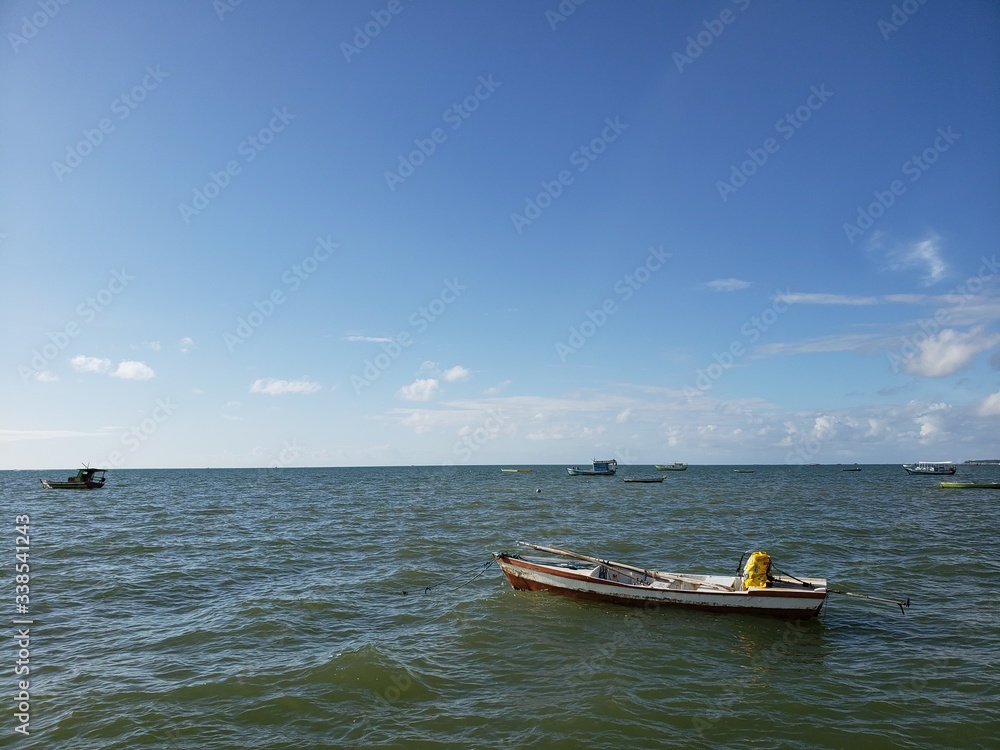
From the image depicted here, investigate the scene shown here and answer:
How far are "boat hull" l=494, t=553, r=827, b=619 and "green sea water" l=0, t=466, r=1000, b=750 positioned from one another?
40 cm

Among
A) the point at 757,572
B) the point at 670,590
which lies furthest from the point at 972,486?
the point at 670,590

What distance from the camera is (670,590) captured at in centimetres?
1702

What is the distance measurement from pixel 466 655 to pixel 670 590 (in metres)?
6.85

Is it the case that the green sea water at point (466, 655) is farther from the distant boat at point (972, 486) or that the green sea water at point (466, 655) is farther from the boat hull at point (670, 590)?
the distant boat at point (972, 486)

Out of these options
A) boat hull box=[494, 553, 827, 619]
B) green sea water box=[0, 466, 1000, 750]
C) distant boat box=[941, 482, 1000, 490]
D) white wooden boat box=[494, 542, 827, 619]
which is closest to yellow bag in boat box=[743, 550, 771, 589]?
white wooden boat box=[494, 542, 827, 619]

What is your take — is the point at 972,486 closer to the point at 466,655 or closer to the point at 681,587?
the point at 681,587

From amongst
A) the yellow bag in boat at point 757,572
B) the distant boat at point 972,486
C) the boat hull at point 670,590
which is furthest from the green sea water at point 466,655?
the distant boat at point 972,486

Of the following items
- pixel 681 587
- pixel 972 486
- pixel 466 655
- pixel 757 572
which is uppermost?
pixel 757 572

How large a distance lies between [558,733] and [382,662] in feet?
16.1

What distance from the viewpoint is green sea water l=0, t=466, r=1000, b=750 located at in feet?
34.0

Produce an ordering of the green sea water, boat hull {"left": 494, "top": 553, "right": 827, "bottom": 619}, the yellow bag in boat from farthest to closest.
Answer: the yellow bag in boat → boat hull {"left": 494, "top": 553, "right": 827, "bottom": 619} → the green sea water

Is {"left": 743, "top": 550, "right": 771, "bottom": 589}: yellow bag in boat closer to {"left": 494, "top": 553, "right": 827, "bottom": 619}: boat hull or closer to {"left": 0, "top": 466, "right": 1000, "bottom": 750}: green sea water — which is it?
{"left": 494, "top": 553, "right": 827, "bottom": 619}: boat hull

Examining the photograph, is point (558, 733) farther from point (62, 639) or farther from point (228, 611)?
point (62, 639)

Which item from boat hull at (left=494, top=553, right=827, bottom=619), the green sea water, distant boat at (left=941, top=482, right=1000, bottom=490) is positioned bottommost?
distant boat at (left=941, top=482, right=1000, bottom=490)
